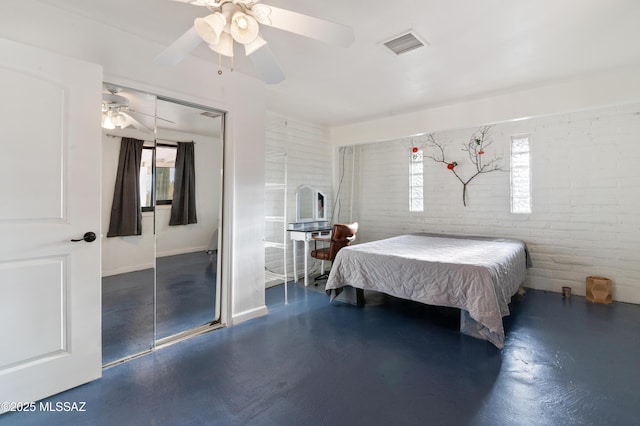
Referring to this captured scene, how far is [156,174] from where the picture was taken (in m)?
2.82

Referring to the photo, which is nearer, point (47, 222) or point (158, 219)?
point (47, 222)

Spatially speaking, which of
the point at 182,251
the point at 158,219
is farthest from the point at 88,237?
the point at 182,251

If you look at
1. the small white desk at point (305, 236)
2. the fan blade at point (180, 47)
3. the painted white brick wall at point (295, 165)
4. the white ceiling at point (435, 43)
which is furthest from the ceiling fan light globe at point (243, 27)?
the small white desk at point (305, 236)

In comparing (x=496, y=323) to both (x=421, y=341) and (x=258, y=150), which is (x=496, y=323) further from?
(x=258, y=150)

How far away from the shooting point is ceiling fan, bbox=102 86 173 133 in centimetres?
246

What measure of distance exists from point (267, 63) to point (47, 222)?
174 cm

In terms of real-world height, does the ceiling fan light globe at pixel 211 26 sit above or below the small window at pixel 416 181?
above

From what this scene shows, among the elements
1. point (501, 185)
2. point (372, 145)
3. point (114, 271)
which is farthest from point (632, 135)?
point (114, 271)

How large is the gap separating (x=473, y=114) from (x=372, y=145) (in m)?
2.12

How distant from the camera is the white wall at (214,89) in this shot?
2.04 m

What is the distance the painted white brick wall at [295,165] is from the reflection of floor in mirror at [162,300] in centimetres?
138

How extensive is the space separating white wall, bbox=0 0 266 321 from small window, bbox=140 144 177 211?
1.68 ft

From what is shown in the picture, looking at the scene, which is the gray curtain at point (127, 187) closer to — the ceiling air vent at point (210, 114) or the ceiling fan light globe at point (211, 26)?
the ceiling air vent at point (210, 114)

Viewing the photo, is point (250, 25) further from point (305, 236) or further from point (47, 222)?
point (305, 236)
